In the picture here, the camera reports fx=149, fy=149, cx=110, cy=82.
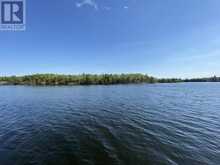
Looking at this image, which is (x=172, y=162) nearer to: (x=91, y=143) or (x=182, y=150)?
(x=182, y=150)

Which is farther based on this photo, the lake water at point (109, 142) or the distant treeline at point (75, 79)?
the distant treeline at point (75, 79)

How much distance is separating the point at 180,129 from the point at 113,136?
20.3ft

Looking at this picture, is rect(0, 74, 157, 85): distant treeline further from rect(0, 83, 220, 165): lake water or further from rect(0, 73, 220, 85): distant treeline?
rect(0, 83, 220, 165): lake water

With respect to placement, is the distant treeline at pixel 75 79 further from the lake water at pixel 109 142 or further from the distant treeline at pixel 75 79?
the lake water at pixel 109 142

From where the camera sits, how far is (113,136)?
11.5m

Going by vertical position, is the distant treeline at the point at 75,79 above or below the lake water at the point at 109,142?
above

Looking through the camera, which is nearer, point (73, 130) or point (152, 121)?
point (73, 130)

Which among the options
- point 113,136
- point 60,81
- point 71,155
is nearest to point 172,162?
point 113,136

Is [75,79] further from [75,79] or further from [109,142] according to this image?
[109,142]

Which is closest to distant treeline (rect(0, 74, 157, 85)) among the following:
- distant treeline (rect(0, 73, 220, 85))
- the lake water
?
distant treeline (rect(0, 73, 220, 85))

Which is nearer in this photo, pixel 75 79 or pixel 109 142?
pixel 109 142

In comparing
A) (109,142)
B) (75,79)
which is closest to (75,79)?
(75,79)

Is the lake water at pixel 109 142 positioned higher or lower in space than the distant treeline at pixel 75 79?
lower

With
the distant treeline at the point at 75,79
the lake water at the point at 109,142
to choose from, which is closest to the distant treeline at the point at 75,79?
the distant treeline at the point at 75,79
